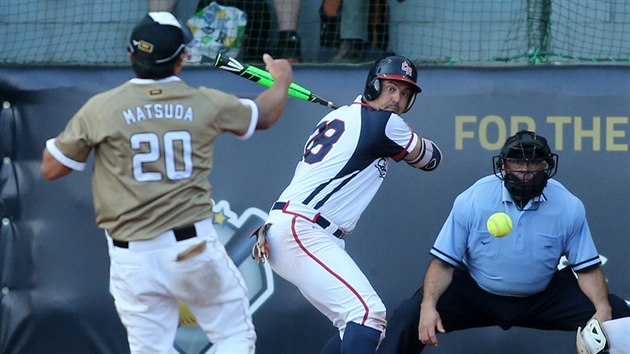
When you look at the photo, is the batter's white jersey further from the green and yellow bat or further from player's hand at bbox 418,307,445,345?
player's hand at bbox 418,307,445,345

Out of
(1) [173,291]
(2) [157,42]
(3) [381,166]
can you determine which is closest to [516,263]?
(3) [381,166]

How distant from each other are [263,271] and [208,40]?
1516 mm

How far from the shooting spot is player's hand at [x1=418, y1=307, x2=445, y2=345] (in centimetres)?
560

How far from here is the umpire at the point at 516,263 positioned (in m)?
5.68

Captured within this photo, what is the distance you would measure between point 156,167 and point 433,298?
1775mm

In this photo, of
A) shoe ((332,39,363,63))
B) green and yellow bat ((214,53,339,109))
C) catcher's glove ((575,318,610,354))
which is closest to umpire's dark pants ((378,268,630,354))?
catcher's glove ((575,318,610,354))

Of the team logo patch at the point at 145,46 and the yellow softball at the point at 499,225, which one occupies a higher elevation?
the team logo patch at the point at 145,46

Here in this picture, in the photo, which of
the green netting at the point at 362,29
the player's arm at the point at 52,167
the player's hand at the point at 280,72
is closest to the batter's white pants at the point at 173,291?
the player's arm at the point at 52,167

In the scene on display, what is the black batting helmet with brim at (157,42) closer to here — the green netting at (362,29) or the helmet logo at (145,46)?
the helmet logo at (145,46)

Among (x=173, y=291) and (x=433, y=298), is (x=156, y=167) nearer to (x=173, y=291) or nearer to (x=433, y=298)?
(x=173, y=291)

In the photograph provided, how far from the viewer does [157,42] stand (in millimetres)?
4527

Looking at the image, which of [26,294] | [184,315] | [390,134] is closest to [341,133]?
[390,134]

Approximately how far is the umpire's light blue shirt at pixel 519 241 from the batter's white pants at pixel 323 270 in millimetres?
593

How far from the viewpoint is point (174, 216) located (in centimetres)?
455
